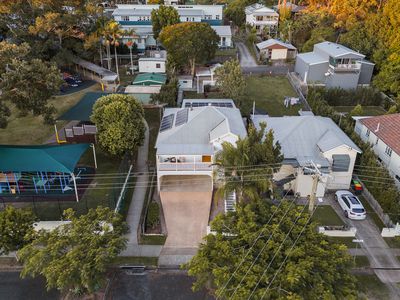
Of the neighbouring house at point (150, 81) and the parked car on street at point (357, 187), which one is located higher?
the neighbouring house at point (150, 81)

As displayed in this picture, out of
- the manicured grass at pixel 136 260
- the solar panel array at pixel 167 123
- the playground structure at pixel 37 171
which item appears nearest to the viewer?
the manicured grass at pixel 136 260

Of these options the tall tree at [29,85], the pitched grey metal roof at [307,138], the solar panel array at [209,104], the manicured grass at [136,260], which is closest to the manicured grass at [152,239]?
the manicured grass at [136,260]

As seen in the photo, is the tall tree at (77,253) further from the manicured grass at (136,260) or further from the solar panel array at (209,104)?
the solar panel array at (209,104)

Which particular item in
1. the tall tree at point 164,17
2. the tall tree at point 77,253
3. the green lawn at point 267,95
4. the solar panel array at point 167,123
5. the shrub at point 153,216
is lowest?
the shrub at point 153,216

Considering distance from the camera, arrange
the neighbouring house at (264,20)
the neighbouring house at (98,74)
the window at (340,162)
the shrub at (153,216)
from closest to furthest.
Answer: the shrub at (153,216)
the window at (340,162)
the neighbouring house at (98,74)
the neighbouring house at (264,20)

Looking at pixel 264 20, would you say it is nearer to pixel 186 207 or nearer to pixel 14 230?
pixel 186 207

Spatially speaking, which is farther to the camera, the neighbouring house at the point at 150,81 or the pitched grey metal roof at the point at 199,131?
the neighbouring house at the point at 150,81

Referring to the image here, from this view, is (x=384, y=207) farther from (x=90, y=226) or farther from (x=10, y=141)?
(x=10, y=141)
